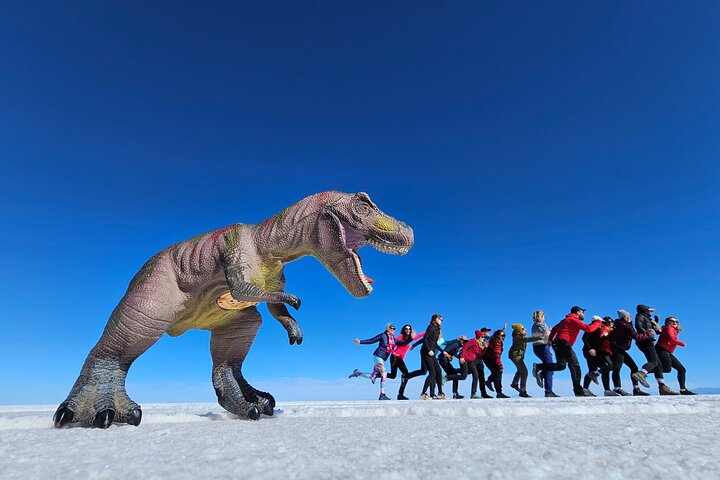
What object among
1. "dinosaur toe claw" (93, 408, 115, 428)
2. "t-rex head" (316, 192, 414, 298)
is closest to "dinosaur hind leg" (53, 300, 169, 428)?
"dinosaur toe claw" (93, 408, 115, 428)

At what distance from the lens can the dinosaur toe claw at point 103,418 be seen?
2.69m

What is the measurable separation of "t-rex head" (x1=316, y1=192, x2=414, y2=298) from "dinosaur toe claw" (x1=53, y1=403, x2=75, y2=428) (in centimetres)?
183

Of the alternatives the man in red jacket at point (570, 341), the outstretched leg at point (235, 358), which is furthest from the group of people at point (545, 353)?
the outstretched leg at point (235, 358)

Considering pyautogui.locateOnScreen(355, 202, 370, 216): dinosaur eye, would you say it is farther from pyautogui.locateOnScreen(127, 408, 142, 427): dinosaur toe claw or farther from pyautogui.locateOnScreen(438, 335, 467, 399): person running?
pyautogui.locateOnScreen(438, 335, 467, 399): person running

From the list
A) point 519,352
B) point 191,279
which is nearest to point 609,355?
point 519,352

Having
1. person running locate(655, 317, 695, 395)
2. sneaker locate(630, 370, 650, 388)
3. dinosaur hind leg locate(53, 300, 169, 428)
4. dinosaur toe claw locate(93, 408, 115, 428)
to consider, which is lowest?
dinosaur toe claw locate(93, 408, 115, 428)

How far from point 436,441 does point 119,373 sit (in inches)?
96.0

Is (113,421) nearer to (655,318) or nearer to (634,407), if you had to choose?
(634,407)

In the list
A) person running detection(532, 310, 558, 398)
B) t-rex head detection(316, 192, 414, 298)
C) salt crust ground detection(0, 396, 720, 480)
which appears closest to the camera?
salt crust ground detection(0, 396, 720, 480)

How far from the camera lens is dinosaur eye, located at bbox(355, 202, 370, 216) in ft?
11.1

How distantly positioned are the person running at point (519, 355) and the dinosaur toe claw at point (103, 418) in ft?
28.8

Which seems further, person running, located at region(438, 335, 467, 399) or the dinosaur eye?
person running, located at region(438, 335, 467, 399)

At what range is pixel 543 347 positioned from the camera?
9.70 m

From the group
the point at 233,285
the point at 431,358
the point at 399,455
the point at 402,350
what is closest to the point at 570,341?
the point at 431,358
